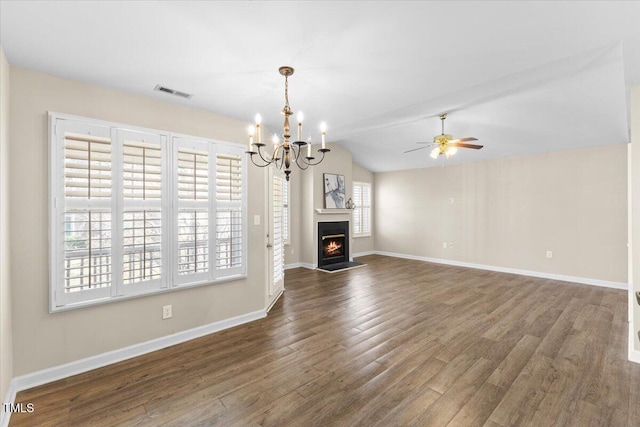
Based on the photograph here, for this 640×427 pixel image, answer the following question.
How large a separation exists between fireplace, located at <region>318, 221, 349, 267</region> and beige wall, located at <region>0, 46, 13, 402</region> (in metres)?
5.19

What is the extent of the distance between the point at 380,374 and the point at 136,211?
274cm

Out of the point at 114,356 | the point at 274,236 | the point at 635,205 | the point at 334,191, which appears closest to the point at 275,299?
the point at 274,236

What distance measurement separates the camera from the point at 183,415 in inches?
76.0

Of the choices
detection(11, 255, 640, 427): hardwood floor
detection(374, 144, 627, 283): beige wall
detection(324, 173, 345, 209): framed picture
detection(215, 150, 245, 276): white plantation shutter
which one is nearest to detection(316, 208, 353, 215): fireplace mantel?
detection(324, 173, 345, 209): framed picture

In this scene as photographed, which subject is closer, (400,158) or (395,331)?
(395,331)

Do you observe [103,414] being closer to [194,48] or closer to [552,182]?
[194,48]

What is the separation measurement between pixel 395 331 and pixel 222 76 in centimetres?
323

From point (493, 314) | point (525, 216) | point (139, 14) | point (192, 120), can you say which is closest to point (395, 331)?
point (493, 314)

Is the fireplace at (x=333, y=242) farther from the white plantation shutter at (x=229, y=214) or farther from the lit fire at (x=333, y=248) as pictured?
the white plantation shutter at (x=229, y=214)

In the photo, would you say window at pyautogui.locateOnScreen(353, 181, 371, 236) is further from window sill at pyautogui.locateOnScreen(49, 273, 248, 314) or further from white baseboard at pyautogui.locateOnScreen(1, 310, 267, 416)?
white baseboard at pyautogui.locateOnScreen(1, 310, 267, 416)

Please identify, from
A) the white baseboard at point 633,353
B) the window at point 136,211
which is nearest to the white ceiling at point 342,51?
the window at point 136,211

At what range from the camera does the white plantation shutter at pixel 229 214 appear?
331 centimetres

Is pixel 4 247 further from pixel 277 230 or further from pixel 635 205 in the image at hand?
pixel 635 205

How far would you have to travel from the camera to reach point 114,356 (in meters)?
2.62
